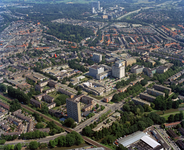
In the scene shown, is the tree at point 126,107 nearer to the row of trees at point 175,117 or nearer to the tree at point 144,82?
the row of trees at point 175,117

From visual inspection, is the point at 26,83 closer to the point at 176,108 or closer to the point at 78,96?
the point at 78,96

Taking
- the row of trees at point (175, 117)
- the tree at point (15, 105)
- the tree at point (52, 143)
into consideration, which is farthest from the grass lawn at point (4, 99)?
the row of trees at point (175, 117)

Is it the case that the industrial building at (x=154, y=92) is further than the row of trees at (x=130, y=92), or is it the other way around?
the industrial building at (x=154, y=92)


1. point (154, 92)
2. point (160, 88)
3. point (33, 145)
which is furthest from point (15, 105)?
point (160, 88)

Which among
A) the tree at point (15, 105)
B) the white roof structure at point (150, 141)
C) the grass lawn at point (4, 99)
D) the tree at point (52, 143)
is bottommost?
the white roof structure at point (150, 141)

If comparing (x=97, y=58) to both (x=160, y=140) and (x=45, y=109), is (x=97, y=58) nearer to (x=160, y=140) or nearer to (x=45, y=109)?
(x=45, y=109)

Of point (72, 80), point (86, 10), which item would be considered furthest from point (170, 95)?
point (86, 10)
